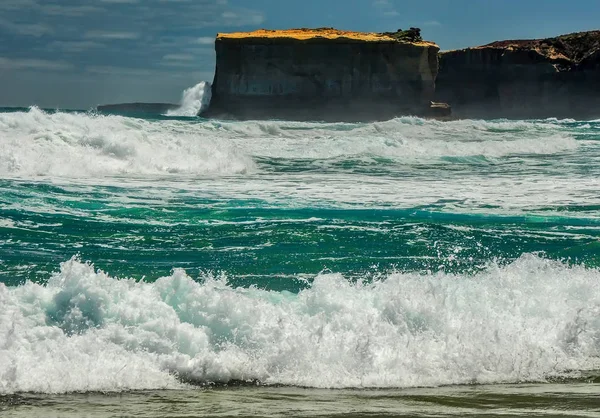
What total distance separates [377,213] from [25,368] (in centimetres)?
775

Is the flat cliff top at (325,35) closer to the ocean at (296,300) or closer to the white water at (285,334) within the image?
the ocean at (296,300)

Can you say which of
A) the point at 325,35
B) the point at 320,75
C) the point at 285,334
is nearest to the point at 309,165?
the point at 285,334

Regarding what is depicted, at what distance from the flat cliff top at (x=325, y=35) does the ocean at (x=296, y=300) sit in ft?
185

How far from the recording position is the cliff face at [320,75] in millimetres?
70750

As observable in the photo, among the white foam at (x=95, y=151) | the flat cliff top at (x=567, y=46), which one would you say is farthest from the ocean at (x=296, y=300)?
the flat cliff top at (x=567, y=46)

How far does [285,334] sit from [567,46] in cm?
9633

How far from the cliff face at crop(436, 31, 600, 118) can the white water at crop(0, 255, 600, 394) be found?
8884 cm

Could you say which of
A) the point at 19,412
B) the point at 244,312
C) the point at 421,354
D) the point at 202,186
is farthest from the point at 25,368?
Answer: the point at 202,186

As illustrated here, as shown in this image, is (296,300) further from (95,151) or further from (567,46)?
(567,46)

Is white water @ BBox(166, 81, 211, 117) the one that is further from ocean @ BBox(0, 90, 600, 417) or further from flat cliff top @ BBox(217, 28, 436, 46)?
ocean @ BBox(0, 90, 600, 417)

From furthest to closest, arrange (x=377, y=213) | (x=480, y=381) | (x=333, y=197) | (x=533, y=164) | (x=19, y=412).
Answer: (x=533, y=164), (x=333, y=197), (x=377, y=213), (x=480, y=381), (x=19, y=412)

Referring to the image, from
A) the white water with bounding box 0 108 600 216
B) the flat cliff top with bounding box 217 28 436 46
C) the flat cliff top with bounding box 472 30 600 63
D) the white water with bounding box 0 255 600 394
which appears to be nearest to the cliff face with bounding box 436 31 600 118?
the flat cliff top with bounding box 472 30 600 63

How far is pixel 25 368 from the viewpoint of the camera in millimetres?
5461

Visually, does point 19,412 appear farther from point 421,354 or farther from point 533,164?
point 533,164
